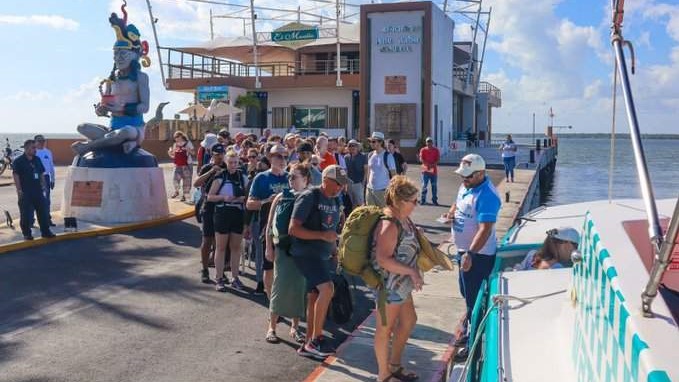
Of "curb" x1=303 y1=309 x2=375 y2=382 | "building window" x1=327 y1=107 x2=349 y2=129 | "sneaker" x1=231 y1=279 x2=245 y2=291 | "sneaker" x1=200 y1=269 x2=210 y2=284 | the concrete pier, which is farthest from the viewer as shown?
"building window" x1=327 y1=107 x2=349 y2=129

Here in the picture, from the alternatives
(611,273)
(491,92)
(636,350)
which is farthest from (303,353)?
(491,92)

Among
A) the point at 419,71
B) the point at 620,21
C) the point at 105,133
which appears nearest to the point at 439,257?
the point at 620,21

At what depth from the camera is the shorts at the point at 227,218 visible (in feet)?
24.7

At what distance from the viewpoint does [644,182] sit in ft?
8.11

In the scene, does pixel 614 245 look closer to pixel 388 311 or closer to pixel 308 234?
pixel 388 311

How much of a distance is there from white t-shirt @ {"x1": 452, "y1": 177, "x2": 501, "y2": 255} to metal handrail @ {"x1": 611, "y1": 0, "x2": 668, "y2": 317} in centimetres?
252

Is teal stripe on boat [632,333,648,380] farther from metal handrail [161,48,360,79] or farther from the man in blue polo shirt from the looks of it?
metal handrail [161,48,360,79]

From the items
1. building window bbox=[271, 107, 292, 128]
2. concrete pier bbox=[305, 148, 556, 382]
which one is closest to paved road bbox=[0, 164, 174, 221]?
concrete pier bbox=[305, 148, 556, 382]

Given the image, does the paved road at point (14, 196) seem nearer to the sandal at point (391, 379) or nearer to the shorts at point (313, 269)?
the shorts at point (313, 269)

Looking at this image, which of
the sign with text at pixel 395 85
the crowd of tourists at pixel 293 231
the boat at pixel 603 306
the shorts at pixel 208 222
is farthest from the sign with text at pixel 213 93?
the boat at pixel 603 306

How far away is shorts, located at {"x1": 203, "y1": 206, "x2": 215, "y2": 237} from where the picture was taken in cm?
785

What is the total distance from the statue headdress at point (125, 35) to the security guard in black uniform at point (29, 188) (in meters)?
3.34

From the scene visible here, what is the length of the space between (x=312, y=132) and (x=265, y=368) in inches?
1268

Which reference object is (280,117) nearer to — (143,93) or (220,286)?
(143,93)
